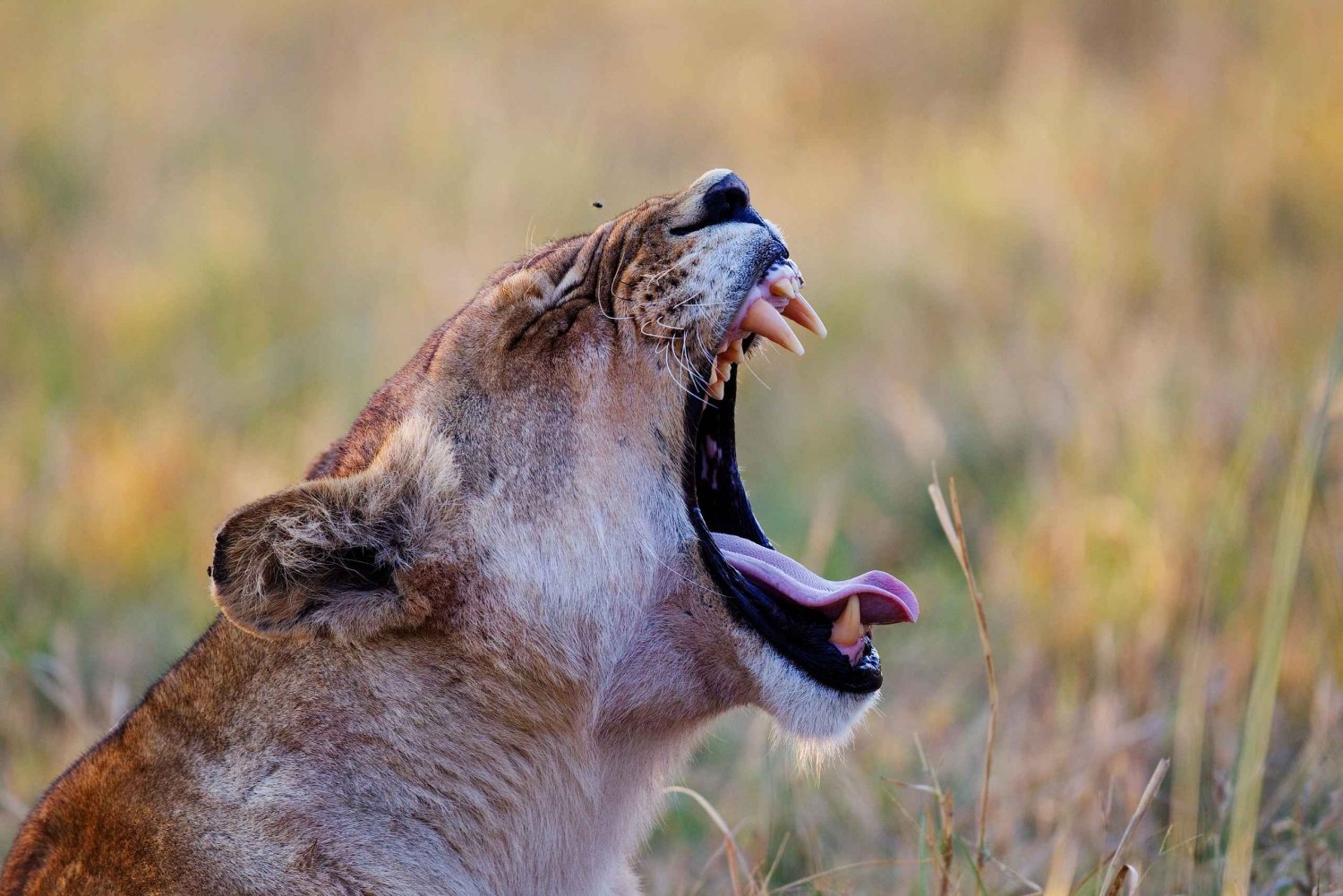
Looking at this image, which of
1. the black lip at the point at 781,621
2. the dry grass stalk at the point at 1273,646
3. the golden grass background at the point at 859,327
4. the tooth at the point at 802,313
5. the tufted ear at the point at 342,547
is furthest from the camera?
the golden grass background at the point at 859,327

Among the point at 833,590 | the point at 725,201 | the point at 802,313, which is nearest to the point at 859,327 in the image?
the point at 802,313

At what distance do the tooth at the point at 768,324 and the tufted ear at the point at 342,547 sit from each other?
0.70 meters

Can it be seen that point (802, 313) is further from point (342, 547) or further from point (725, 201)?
point (342, 547)

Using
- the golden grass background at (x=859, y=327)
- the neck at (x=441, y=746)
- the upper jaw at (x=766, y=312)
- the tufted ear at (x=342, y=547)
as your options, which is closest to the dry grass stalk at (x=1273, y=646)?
the golden grass background at (x=859, y=327)

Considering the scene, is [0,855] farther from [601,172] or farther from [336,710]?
[601,172]

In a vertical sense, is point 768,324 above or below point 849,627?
above

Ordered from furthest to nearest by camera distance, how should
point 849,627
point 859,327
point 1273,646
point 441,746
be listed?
1. point 859,327
2. point 849,627
3. point 1273,646
4. point 441,746

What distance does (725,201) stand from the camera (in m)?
3.07

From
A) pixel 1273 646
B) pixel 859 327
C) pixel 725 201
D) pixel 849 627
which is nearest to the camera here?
pixel 1273 646

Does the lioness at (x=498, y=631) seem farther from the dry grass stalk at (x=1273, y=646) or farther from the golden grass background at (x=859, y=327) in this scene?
the dry grass stalk at (x=1273, y=646)

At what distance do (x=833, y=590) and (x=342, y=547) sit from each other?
1.00 metres

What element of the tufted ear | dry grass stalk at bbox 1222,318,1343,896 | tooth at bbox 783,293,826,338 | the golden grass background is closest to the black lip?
tooth at bbox 783,293,826,338

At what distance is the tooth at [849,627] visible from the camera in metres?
2.91

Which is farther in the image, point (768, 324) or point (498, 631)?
point (768, 324)
